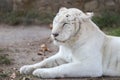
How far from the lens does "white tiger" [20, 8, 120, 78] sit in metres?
4.28

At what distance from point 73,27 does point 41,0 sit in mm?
4746

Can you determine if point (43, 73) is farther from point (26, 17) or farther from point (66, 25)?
point (26, 17)

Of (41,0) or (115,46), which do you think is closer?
(115,46)

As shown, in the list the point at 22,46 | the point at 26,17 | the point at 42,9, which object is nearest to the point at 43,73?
the point at 22,46

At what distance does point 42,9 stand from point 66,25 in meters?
4.70

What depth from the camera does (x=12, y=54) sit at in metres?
5.81

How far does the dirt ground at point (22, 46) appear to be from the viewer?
487 centimetres

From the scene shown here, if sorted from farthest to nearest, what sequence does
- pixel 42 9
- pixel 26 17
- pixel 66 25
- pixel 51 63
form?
pixel 42 9 → pixel 26 17 → pixel 51 63 → pixel 66 25

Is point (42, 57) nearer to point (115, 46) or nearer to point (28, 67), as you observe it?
point (28, 67)

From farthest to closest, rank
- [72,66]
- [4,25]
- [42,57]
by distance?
[4,25]
[42,57]
[72,66]

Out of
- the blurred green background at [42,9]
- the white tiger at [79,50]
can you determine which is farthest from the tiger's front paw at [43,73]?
the blurred green background at [42,9]

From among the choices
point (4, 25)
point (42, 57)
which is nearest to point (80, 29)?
point (42, 57)

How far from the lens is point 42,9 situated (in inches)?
351

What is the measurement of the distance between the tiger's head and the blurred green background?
4.10m
